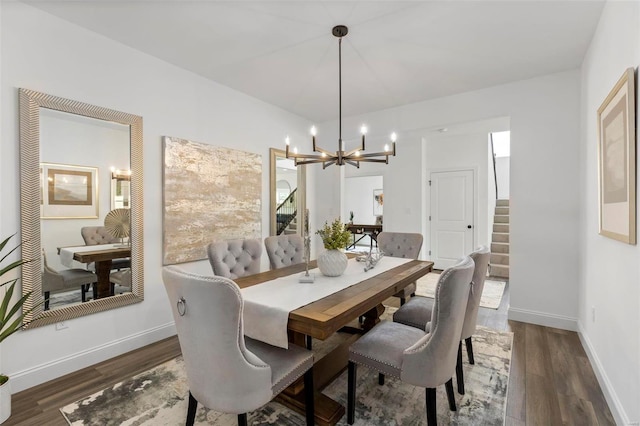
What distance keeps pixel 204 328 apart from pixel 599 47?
3.34 meters

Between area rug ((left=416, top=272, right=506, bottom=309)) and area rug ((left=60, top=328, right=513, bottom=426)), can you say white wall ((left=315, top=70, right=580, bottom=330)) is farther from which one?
area rug ((left=60, top=328, right=513, bottom=426))

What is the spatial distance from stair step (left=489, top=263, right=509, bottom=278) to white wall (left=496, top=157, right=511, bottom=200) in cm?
308

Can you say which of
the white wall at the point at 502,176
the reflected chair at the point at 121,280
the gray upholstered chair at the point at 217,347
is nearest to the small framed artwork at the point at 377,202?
the white wall at the point at 502,176

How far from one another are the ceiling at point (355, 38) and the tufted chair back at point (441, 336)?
1.89m

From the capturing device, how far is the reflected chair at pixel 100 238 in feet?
8.18

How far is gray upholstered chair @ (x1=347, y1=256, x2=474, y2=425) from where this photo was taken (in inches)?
57.7

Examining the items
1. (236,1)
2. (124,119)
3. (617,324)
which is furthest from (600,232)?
(124,119)

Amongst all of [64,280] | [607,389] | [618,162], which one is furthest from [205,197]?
[607,389]

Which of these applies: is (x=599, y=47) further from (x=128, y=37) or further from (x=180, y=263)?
(x=180, y=263)

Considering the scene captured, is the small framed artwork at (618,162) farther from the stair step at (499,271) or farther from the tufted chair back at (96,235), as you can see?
the tufted chair back at (96,235)

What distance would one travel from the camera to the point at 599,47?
7.61 ft

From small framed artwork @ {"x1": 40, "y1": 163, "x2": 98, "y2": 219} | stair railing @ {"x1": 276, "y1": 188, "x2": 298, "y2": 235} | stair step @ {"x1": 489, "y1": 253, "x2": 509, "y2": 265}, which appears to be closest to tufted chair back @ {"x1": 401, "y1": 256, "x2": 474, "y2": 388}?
small framed artwork @ {"x1": 40, "y1": 163, "x2": 98, "y2": 219}

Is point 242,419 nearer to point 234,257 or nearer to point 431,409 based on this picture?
point 431,409

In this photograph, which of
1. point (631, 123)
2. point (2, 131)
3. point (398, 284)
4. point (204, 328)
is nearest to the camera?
point (204, 328)
